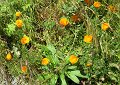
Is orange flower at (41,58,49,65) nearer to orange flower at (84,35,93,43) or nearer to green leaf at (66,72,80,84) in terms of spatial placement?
green leaf at (66,72,80,84)

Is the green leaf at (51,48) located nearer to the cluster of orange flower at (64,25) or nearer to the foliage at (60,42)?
the foliage at (60,42)

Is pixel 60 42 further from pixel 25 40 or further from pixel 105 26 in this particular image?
pixel 105 26

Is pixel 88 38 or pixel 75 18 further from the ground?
pixel 75 18

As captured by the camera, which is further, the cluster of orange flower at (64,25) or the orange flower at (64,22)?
the orange flower at (64,22)

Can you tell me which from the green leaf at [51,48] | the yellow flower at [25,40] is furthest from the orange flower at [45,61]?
the yellow flower at [25,40]

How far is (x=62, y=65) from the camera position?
277 cm

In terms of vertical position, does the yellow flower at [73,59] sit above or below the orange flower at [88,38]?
below

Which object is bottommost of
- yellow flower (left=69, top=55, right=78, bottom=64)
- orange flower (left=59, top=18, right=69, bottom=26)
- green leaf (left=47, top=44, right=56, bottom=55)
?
yellow flower (left=69, top=55, right=78, bottom=64)

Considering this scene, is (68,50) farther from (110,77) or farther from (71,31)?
(110,77)

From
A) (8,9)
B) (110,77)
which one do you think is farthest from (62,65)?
(8,9)

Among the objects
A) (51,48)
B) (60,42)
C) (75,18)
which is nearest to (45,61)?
(51,48)

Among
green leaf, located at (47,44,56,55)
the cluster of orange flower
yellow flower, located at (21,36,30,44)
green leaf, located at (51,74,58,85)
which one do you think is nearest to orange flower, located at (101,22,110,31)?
the cluster of orange flower

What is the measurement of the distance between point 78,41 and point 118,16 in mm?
423

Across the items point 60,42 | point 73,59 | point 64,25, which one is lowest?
point 73,59
